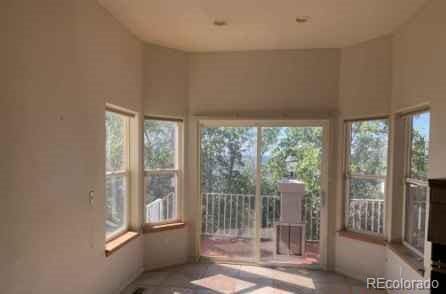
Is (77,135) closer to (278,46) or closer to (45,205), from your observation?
(45,205)

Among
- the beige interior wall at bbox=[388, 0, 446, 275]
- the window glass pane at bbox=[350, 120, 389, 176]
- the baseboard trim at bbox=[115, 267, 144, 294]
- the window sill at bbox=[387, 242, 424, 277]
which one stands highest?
the beige interior wall at bbox=[388, 0, 446, 275]

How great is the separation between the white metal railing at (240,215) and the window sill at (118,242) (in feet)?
3.48

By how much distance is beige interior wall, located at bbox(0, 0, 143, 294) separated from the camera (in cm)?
180

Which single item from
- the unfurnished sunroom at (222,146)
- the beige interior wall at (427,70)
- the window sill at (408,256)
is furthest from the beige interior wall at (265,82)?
the window sill at (408,256)

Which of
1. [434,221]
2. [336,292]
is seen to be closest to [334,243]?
[336,292]

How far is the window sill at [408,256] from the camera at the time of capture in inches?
106

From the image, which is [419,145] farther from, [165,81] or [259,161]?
[165,81]

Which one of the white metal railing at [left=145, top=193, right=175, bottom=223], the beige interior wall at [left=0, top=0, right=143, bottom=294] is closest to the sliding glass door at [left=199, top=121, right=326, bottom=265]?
the white metal railing at [left=145, top=193, right=175, bottom=223]

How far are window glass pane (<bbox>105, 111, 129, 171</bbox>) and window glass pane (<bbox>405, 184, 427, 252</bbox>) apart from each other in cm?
318

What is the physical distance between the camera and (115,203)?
3.36 meters

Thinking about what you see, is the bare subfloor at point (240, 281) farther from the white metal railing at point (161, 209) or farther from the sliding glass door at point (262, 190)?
the white metal railing at point (161, 209)

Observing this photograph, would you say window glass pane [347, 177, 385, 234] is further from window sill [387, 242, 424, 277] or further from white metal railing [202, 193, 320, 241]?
white metal railing [202, 193, 320, 241]

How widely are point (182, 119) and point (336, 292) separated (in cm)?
282

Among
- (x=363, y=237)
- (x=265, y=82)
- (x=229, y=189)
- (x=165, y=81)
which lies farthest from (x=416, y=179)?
(x=165, y=81)
